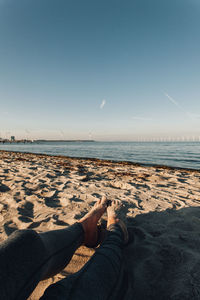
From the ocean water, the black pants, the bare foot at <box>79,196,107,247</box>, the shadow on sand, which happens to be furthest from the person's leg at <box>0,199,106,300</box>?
the ocean water

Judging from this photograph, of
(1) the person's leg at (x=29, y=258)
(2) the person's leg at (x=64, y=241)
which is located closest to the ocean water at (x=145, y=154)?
(2) the person's leg at (x=64, y=241)

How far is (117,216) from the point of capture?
7.24 feet

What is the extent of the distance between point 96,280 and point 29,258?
1.51 feet

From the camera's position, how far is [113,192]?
3826 mm

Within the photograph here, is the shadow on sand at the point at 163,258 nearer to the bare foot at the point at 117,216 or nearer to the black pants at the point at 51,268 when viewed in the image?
the bare foot at the point at 117,216

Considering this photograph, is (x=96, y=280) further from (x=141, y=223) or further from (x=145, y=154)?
(x=145, y=154)

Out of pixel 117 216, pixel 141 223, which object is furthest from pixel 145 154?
pixel 117 216

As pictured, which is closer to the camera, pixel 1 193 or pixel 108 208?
pixel 108 208

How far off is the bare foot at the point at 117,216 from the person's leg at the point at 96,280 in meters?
0.48

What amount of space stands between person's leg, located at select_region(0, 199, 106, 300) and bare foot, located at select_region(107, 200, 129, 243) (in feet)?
2.38

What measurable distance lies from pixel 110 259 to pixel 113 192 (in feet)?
8.54

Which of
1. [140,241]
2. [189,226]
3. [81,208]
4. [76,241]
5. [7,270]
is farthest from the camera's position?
[81,208]

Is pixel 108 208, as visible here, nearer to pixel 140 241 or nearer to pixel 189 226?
pixel 140 241

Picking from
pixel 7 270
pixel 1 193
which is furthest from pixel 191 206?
pixel 1 193
